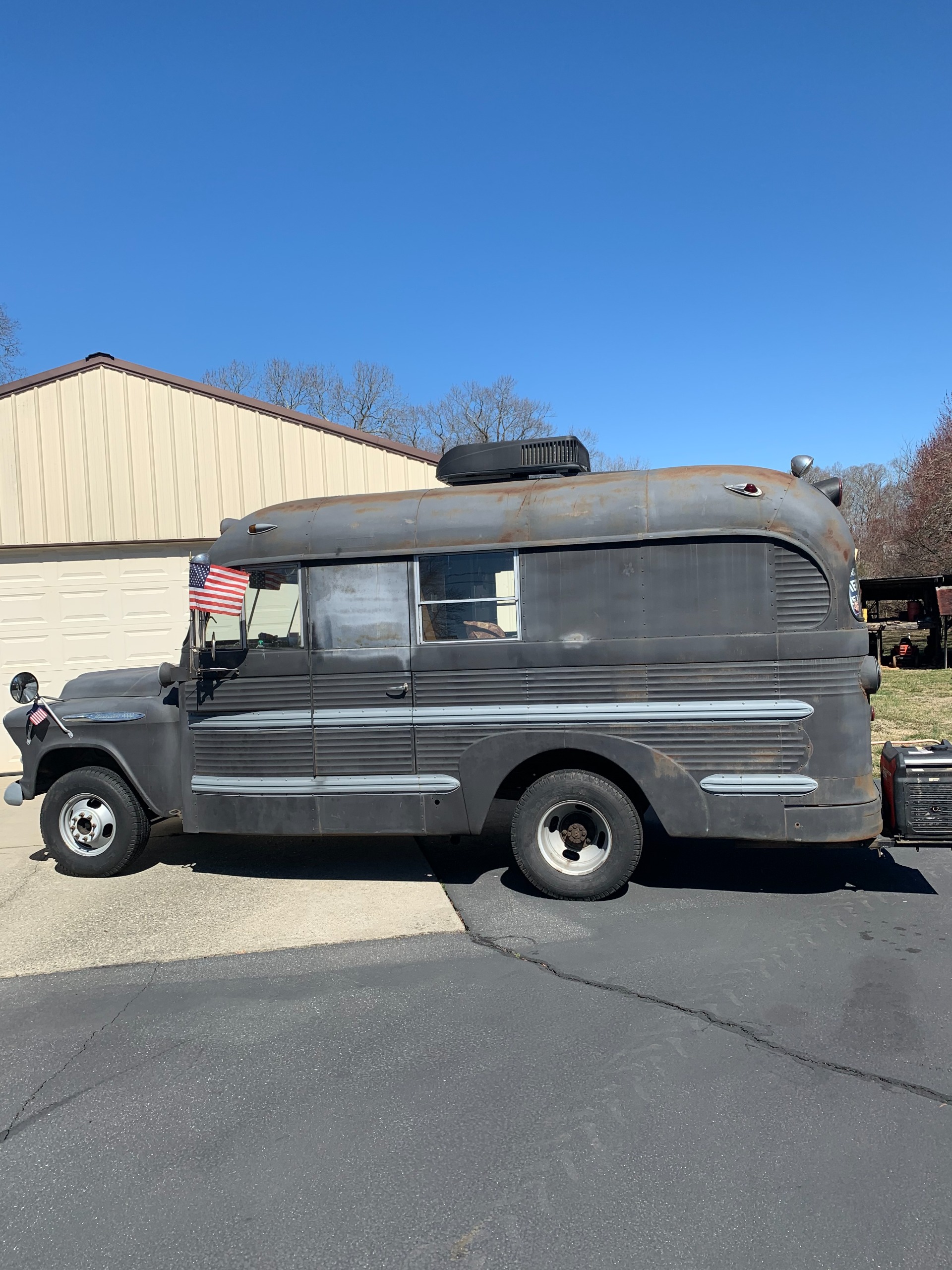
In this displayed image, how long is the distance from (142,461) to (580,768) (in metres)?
7.66

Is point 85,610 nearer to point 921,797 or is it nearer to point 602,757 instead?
point 602,757

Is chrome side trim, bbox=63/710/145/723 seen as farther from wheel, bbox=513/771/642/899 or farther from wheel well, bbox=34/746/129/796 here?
wheel, bbox=513/771/642/899

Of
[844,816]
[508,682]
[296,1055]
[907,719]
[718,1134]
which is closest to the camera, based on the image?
[718,1134]

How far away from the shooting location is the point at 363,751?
6.15m

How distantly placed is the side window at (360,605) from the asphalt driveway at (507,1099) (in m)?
2.00

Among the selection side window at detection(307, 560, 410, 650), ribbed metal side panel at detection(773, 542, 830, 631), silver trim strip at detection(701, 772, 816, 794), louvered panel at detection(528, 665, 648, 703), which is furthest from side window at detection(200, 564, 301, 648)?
ribbed metal side panel at detection(773, 542, 830, 631)

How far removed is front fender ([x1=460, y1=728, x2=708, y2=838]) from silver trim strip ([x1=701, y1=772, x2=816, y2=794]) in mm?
104

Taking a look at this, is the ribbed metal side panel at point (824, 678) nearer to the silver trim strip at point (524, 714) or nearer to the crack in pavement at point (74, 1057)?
the silver trim strip at point (524, 714)

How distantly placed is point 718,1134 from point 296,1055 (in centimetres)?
184

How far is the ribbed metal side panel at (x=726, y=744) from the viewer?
552 centimetres

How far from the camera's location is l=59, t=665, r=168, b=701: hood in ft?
23.0

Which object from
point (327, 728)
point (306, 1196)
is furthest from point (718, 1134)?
point (327, 728)

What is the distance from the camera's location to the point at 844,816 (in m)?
5.45

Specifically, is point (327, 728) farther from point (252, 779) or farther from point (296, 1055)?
point (296, 1055)
